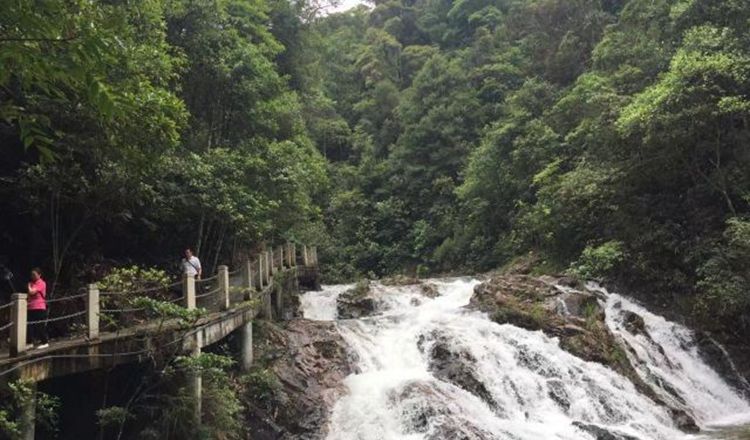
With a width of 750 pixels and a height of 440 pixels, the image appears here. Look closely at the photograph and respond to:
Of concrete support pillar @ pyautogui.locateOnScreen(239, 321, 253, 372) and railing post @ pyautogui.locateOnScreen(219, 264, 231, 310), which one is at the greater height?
railing post @ pyautogui.locateOnScreen(219, 264, 231, 310)

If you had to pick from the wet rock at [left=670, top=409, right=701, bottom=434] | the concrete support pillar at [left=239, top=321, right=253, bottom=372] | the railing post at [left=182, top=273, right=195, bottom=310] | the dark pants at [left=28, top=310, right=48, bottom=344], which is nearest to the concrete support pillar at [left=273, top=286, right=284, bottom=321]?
the concrete support pillar at [left=239, top=321, right=253, bottom=372]

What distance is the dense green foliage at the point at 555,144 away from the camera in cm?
1709

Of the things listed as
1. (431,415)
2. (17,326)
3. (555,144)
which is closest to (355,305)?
(431,415)

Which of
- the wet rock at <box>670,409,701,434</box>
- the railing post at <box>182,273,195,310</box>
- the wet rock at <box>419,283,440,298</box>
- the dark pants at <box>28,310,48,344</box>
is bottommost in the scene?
the wet rock at <box>670,409,701,434</box>

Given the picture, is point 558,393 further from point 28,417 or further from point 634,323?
point 28,417

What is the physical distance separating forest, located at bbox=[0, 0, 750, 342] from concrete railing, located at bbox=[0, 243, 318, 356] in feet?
4.21

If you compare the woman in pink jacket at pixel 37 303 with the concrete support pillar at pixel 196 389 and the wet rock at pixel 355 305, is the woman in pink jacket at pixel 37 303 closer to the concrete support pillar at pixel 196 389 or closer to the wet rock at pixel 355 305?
the concrete support pillar at pixel 196 389

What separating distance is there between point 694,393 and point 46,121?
568 inches

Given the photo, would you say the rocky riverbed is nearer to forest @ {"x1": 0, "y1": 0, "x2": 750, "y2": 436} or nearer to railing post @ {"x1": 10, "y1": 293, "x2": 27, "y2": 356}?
forest @ {"x1": 0, "y1": 0, "x2": 750, "y2": 436}

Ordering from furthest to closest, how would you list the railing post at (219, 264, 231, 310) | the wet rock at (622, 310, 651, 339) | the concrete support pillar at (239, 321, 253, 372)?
the wet rock at (622, 310, 651, 339) → the concrete support pillar at (239, 321, 253, 372) → the railing post at (219, 264, 231, 310)

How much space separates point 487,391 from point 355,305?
7605 millimetres

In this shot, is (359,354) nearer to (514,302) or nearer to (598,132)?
(514,302)

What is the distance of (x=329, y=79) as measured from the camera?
5041 cm

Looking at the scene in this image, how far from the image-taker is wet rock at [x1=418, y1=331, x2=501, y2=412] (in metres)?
11.7
